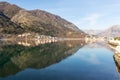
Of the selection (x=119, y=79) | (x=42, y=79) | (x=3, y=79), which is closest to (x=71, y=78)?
(x=42, y=79)

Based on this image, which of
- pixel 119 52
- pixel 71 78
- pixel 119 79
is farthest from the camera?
pixel 119 52

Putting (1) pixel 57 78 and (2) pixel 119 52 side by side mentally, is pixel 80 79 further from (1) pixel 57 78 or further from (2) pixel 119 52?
(2) pixel 119 52

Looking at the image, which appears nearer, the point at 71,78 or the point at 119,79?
the point at 119,79

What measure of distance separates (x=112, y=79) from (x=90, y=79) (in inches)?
191

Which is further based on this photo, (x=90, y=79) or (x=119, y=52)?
(x=119, y=52)

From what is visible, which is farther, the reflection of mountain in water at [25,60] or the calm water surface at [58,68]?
the reflection of mountain in water at [25,60]

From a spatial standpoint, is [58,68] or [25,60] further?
[25,60]

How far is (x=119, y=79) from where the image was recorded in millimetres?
50125

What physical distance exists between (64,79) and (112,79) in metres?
10.7

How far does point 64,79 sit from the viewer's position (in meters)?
51.8

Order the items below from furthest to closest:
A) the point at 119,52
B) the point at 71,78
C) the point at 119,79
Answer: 1. the point at 119,52
2. the point at 71,78
3. the point at 119,79

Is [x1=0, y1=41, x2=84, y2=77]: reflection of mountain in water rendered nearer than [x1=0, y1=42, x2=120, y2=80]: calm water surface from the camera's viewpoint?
No

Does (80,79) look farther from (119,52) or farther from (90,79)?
(119,52)

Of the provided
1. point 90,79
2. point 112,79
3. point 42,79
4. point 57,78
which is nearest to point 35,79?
point 42,79
